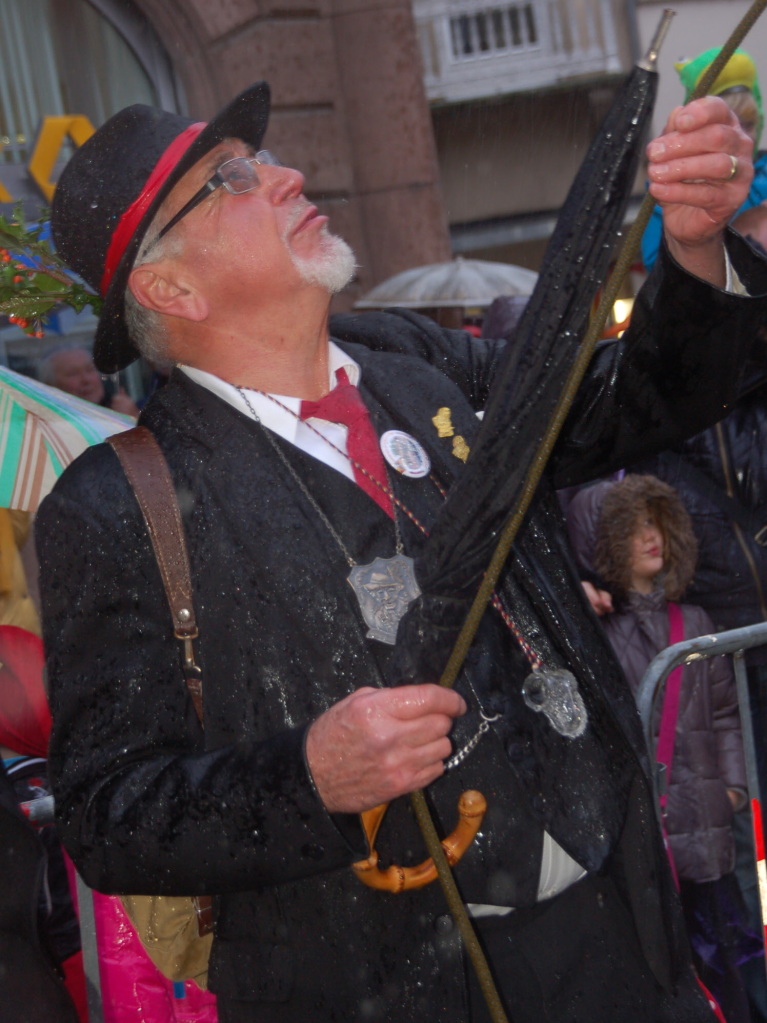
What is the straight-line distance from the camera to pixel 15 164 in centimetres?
785

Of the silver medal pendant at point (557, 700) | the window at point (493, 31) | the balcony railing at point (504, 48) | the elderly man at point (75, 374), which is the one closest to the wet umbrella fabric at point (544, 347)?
the silver medal pendant at point (557, 700)

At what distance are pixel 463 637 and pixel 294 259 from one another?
825mm

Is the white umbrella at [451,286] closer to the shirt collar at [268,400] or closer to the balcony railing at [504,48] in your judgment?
the shirt collar at [268,400]

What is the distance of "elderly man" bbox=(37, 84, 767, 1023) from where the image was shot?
164 centimetres

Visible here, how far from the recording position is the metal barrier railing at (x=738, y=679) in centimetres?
257

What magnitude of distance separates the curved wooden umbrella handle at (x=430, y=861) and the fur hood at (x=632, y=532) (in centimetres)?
207

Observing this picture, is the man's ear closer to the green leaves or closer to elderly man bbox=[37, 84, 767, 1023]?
elderly man bbox=[37, 84, 767, 1023]

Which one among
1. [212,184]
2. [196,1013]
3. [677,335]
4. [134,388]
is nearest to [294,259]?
[212,184]

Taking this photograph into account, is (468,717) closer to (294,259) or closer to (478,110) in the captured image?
(294,259)

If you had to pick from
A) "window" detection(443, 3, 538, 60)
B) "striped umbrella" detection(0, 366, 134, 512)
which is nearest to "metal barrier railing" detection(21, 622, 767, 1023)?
"striped umbrella" detection(0, 366, 134, 512)

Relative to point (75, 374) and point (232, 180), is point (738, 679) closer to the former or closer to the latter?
point (232, 180)

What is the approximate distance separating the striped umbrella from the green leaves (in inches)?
8.4

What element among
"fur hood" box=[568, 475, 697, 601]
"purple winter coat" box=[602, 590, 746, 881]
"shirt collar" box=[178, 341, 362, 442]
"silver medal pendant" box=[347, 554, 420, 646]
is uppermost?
"shirt collar" box=[178, 341, 362, 442]

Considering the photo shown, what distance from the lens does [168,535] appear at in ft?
5.94
